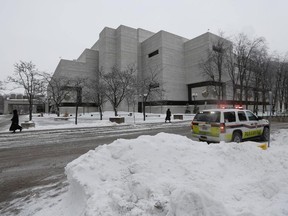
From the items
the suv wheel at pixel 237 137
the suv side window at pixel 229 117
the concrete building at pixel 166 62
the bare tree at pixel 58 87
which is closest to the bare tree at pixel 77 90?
the bare tree at pixel 58 87

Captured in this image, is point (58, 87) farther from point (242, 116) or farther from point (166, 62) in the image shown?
point (242, 116)

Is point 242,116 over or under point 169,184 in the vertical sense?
over

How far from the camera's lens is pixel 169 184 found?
9.79ft

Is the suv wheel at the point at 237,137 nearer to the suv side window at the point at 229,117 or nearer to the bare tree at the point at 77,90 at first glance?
the suv side window at the point at 229,117

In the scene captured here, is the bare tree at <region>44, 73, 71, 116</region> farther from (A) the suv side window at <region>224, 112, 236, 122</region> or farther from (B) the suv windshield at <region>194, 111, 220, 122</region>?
(A) the suv side window at <region>224, 112, 236, 122</region>

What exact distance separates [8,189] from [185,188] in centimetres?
425

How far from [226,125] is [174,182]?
5.33m

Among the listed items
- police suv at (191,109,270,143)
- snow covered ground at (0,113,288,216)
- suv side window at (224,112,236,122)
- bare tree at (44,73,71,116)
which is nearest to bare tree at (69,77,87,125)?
bare tree at (44,73,71,116)

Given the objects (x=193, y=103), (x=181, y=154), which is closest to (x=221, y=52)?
(x=193, y=103)

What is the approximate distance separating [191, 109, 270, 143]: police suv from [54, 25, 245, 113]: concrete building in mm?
40107

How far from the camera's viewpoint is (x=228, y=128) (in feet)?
24.6

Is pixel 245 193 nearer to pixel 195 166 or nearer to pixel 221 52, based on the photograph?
pixel 195 166

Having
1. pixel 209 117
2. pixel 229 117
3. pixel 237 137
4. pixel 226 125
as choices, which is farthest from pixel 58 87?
pixel 237 137

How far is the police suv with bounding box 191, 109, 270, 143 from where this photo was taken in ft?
24.4
